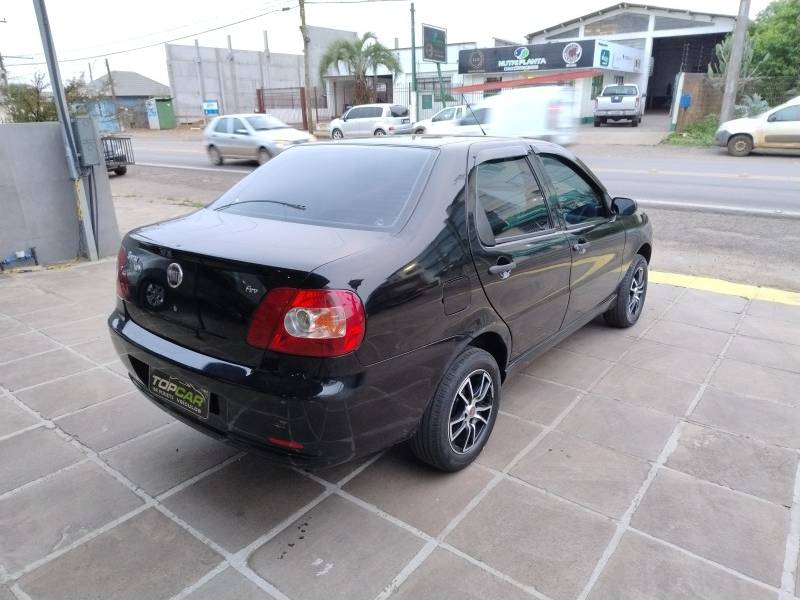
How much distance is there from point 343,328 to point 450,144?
1342 millimetres

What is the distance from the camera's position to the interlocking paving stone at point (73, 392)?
3580mm

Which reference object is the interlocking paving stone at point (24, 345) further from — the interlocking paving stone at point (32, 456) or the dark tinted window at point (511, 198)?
the dark tinted window at point (511, 198)

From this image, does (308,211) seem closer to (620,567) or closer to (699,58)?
(620,567)

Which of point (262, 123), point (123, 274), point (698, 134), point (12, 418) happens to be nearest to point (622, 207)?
point (123, 274)

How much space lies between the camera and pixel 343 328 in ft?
7.22

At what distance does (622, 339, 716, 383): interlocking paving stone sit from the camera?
4.08 meters

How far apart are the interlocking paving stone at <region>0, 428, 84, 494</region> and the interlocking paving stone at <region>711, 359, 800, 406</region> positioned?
3958 mm

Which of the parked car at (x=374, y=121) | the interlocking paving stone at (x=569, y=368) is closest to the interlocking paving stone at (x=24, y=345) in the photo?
the interlocking paving stone at (x=569, y=368)

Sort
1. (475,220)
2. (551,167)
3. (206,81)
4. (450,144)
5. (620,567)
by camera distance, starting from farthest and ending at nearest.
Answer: (206,81)
(551,167)
(450,144)
(475,220)
(620,567)

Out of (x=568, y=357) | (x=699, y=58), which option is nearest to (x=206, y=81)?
(x=699, y=58)

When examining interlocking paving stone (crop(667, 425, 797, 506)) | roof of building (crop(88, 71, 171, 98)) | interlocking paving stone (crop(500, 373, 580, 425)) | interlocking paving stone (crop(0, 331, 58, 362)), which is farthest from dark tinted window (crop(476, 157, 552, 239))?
roof of building (crop(88, 71, 171, 98))

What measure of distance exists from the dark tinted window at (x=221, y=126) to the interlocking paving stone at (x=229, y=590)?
60.3 feet

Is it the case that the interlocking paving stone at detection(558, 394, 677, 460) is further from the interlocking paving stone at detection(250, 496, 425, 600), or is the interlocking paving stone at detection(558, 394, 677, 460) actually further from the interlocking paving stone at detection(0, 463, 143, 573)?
the interlocking paving stone at detection(0, 463, 143, 573)

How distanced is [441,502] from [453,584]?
1.60 ft
